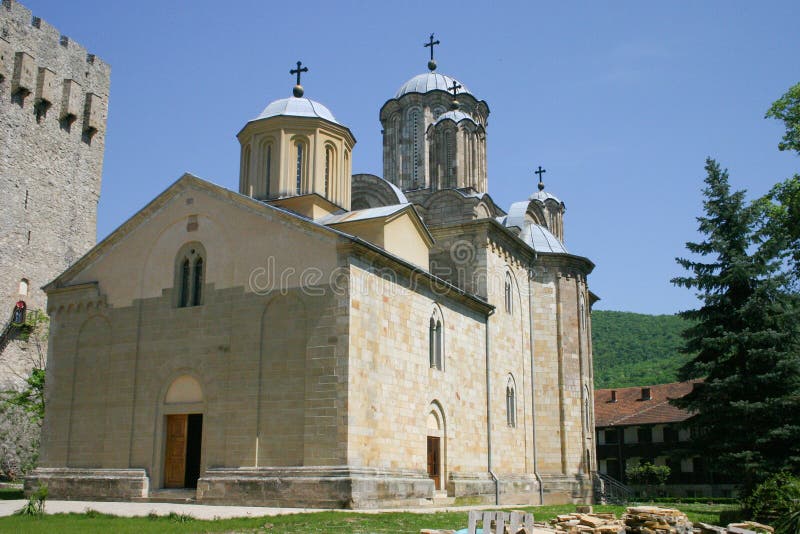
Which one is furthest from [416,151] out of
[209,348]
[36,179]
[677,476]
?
[677,476]

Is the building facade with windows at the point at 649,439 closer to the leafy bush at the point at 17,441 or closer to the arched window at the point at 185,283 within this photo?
the leafy bush at the point at 17,441

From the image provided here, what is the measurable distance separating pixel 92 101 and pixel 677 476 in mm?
37046

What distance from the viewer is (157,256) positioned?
19.2m

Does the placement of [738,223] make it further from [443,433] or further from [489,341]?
[443,433]

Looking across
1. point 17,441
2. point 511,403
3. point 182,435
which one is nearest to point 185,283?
point 182,435

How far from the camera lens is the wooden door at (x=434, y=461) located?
19.5 m

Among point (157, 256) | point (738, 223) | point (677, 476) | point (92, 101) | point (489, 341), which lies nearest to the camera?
point (157, 256)

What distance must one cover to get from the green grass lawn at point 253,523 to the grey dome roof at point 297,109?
11.8m

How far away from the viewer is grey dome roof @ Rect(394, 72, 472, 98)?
31.1m

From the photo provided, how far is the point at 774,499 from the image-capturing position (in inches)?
591

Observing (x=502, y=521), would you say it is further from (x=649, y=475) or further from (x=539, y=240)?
(x=649, y=475)

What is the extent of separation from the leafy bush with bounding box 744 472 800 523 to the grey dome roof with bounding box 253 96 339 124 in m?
14.2

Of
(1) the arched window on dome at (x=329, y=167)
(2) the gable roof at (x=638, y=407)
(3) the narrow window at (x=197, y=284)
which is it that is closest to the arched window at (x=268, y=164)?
(1) the arched window on dome at (x=329, y=167)

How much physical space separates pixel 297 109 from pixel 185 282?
613 cm
